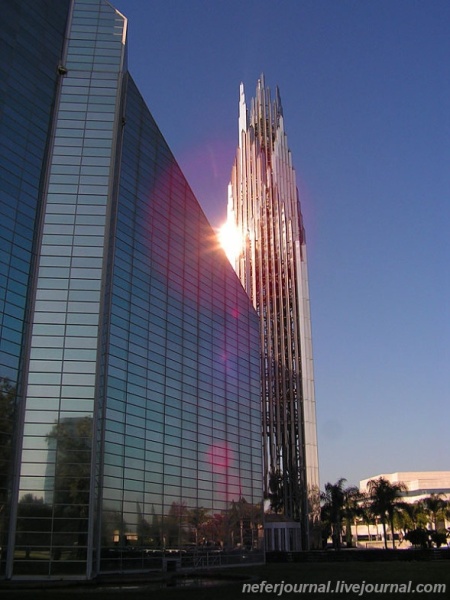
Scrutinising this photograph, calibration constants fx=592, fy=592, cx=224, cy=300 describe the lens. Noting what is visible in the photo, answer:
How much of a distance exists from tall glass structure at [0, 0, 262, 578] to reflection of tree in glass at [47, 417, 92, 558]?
84 millimetres

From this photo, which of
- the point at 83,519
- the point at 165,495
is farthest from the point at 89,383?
the point at 165,495

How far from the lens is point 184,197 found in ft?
198

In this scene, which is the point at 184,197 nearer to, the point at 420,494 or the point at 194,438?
the point at 194,438

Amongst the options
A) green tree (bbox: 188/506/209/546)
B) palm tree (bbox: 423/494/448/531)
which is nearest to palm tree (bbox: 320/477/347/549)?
palm tree (bbox: 423/494/448/531)

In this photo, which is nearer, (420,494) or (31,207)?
(31,207)

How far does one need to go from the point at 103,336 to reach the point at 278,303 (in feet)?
191

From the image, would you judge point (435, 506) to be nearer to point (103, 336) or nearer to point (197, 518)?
point (197, 518)

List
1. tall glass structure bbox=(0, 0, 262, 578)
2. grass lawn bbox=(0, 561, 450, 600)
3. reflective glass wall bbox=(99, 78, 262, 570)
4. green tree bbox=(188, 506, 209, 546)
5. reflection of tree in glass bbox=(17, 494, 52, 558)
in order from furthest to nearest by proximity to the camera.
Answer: green tree bbox=(188, 506, 209, 546) → reflective glass wall bbox=(99, 78, 262, 570) → tall glass structure bbox=(0, 0, 262, 578) → reflection of tree in glass bbox=(17, 494, 52, 558) → grass lawn bbox=(0, 561, 450, 600)

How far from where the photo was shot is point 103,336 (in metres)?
44.5

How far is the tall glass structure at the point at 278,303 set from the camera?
88.6m

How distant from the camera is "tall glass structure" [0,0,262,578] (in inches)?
1580

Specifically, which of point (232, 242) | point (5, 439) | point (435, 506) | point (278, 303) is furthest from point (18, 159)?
point (435, 506)

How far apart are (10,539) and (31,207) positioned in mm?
23433

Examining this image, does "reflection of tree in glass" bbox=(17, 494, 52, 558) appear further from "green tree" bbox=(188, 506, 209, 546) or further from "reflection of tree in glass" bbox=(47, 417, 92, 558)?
"green tree" bbox=(188, 506, 209, 546)
